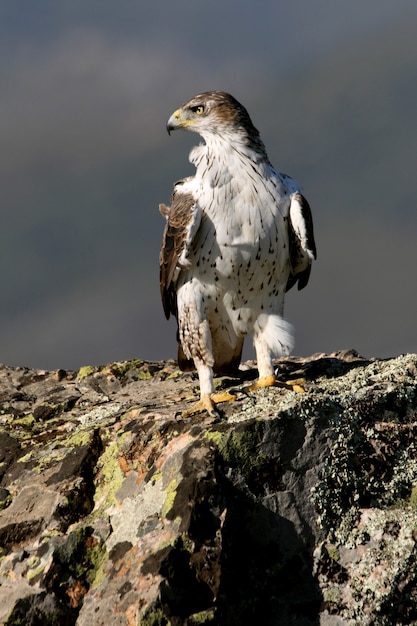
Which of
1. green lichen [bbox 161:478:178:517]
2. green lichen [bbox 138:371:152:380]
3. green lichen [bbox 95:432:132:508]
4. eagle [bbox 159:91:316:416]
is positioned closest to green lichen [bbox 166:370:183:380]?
green lichen [bbox 138:371:152:380]

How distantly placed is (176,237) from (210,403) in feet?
5.36

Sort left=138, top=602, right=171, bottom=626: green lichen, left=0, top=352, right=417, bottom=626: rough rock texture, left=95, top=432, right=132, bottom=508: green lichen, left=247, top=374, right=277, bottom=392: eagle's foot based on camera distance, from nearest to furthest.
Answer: left=138, top=602, right=171, bottom=626: green lichen < left=0, top=352, right=417, bottom=626: rough rock texture < left=95, top=432, right=132, bottom=508: green lichen < left=247, top=374, right=277, bottom=392: eagle's foot

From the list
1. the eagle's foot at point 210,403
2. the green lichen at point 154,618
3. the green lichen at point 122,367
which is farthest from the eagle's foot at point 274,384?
the green lichen at point 154,618

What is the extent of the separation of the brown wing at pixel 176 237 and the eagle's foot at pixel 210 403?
1.27m

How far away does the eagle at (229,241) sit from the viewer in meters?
6.84

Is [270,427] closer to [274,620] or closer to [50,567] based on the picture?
[274,620]

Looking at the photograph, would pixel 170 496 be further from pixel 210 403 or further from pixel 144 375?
pixel 144 375

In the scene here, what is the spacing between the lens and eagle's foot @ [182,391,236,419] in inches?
234

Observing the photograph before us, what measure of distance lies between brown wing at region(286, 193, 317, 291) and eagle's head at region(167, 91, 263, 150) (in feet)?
2.34

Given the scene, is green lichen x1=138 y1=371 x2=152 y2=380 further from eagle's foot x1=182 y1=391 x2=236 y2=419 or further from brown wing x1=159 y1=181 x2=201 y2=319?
eagle's foot x1=182 y1=391 x2=236 y2=419

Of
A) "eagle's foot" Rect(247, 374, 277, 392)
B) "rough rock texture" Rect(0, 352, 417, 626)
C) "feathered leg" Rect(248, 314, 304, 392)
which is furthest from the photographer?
"feathered leg" Rect(248, 314, 304, 392)

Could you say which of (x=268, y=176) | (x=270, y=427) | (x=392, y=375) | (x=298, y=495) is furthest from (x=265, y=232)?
(x=298, y=495)

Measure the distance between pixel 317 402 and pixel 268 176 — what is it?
2438 millimetres

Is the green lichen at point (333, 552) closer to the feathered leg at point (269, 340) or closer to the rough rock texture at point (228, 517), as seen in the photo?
the rough rock texture at point (228, 517)
